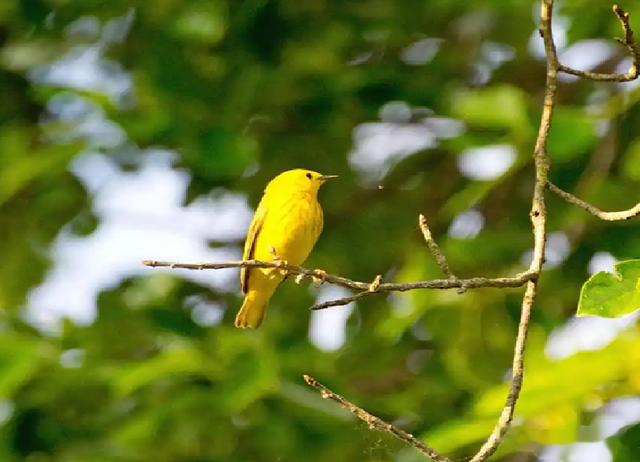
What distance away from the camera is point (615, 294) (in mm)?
2082

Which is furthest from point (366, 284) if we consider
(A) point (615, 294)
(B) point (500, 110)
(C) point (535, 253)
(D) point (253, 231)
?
(B) point (500, 110)

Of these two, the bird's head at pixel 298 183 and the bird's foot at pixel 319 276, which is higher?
the bird's head at pixel 298 183

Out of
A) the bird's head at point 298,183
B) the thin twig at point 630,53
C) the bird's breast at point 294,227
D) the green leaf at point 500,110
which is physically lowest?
the thin twig at point 630,53

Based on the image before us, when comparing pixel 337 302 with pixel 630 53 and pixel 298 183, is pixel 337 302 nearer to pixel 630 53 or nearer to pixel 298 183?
pixel 630 53

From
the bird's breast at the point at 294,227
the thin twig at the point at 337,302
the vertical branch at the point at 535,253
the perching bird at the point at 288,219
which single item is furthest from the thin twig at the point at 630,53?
the bird's breast at the point at 294,227

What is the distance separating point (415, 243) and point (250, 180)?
95 cm

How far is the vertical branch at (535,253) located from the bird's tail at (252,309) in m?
1.60

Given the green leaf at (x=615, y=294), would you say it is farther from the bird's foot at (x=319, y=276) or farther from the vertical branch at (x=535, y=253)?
the bird's foot at (x=319, y=276)

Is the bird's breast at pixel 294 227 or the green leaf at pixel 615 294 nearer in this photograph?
the green leaf at pixel 615 294

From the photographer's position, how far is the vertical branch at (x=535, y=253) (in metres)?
2.03

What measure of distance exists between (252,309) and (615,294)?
6.35 ft

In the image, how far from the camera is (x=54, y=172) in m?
5.65

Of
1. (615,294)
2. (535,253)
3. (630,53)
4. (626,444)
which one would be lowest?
(615,294)

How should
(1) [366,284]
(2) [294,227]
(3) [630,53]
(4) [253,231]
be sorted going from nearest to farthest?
(1) [366,284] → (3) [630,53] → (2) [294,227] → (4) [253,231]
